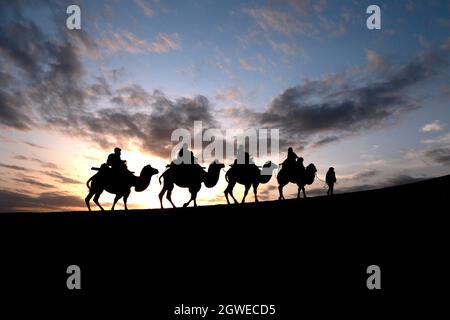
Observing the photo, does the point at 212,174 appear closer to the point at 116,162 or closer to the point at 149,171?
the point at 149,171

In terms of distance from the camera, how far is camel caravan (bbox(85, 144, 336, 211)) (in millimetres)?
14172

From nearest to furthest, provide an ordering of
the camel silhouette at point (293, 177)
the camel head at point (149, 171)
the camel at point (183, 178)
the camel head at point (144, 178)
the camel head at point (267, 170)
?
the camel at point (183, 178)
the camel head at point (144, 178)
the camel head at point (149, 171)
the camel silhouette at point (293, 177)
the camel head at point (267, 170)

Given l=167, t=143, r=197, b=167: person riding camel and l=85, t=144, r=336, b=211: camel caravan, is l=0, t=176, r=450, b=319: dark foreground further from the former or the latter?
l=167, t=143, r=197, b=167: person riding camel

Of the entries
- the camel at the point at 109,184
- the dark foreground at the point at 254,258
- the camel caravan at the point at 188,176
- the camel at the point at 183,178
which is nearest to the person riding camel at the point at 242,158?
the camel caravan at the point at 188,176

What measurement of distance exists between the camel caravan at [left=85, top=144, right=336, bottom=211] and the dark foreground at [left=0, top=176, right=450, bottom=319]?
5701mm

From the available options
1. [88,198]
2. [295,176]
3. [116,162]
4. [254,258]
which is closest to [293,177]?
[295,176]

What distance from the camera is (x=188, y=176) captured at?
1468 centimetres

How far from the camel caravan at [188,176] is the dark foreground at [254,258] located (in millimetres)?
5701

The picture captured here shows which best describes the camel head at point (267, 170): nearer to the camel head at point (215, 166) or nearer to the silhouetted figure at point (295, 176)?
the silhouetted figure at point (295, 176)

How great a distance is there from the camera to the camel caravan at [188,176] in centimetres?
1417

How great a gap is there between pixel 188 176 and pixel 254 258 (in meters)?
8.14
